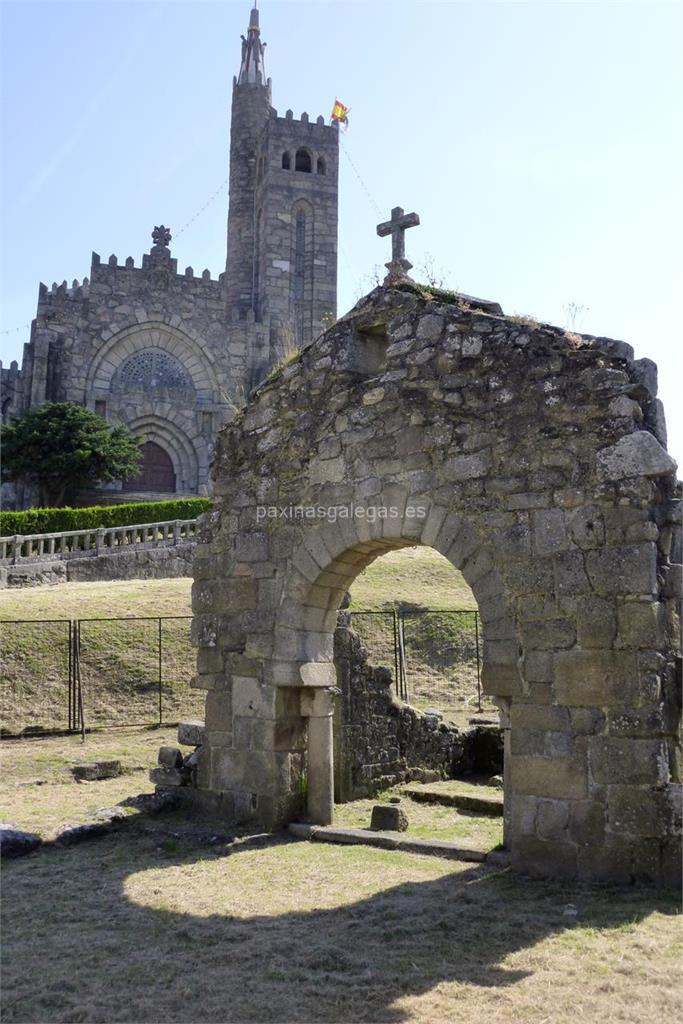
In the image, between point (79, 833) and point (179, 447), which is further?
point (179, 447)

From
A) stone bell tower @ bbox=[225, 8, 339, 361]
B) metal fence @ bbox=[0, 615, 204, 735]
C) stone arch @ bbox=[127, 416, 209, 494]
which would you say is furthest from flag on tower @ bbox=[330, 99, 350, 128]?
metal fence @ bbox=[0, 615, 204, 735]

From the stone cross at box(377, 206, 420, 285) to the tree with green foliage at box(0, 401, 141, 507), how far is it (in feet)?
71.3

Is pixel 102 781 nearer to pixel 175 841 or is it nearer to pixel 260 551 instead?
pixel 175 841

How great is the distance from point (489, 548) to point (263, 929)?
2988 mm

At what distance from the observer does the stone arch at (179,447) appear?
1350 inches

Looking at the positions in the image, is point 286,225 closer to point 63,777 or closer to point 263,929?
point 63,777

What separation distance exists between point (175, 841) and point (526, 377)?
4.57 m

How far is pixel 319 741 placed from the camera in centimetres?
779

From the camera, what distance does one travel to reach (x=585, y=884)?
228 inches

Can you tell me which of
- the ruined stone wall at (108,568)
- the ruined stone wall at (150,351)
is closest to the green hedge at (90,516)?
the ruined stone wall at (108,568)

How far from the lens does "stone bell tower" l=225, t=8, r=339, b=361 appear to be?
40.9 m

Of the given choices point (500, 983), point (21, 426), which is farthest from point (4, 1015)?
point (21, 426)

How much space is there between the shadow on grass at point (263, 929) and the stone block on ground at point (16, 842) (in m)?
0.14

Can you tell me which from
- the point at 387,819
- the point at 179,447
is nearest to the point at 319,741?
the point at 387,819
